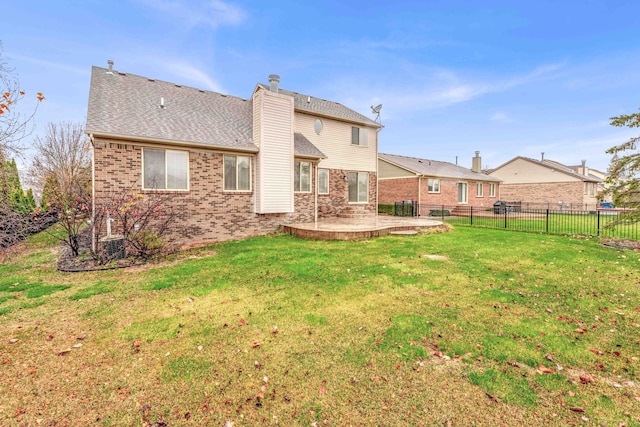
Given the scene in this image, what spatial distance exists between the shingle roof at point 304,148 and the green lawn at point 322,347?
7.28m

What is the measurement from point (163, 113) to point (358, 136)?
32.3 ft

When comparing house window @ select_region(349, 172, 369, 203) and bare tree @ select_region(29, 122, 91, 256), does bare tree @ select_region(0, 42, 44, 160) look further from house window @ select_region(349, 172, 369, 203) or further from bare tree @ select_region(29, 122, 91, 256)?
bare tree @ select_region(29, 122, 91, 256)

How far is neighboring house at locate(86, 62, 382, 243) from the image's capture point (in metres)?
9.59

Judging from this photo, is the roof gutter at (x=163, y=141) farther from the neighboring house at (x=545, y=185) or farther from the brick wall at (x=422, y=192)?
the neighboring house at (x=545, y=185)

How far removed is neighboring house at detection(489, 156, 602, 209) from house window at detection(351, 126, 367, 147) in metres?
23.3

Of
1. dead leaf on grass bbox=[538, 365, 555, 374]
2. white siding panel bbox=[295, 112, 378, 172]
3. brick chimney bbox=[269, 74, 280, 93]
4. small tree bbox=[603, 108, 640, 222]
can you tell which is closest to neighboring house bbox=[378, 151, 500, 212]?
white siding panel bbox=[295, 112, 378, 172]

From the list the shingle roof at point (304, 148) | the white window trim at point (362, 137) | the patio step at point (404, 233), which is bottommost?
the patio step at point (404, 233)

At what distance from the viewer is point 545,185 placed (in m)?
32.5

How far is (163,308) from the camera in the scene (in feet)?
15.1

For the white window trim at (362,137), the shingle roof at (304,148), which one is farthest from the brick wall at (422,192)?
the shingle roof at (304,148)

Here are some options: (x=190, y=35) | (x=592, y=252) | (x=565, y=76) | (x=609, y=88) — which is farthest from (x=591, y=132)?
(x=190, y=35)

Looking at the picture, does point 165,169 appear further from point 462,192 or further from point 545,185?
point 545,185

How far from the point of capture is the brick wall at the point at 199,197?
30.4 ft

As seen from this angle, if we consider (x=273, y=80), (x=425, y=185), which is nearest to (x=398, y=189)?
(x=425, y=185)
